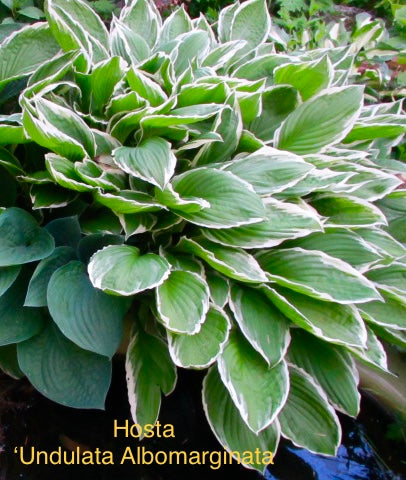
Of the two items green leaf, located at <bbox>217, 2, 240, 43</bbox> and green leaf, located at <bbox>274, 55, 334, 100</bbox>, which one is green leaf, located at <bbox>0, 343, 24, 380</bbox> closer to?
green leaf, located at <bbox>274, 55, 334, 100</bbox>

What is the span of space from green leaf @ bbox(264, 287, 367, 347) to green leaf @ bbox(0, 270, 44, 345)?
564 millimetres

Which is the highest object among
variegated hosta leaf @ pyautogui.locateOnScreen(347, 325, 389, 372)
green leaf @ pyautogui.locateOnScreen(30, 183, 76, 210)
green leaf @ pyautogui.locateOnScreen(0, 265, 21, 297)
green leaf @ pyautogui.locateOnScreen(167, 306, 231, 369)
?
green leaf @ pyautogui.locateOnScreen(30, 183, 76, 210)

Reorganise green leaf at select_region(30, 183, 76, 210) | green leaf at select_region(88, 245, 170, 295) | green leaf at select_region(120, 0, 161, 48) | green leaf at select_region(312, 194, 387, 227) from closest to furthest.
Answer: green leaf at select_region(88, 245, 170, 295)
green leaf at select_region(30, 183, 76, 210)
green leaf at select_region(312, 194, 387, 227)
green leaf at select_region(120, 0, 161, 48)

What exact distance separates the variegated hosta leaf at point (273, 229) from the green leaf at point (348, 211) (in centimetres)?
20

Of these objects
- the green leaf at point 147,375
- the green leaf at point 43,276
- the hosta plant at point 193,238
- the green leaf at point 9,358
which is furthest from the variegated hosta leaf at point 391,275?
the green leaf at point 9,358

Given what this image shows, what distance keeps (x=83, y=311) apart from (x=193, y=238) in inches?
14.0

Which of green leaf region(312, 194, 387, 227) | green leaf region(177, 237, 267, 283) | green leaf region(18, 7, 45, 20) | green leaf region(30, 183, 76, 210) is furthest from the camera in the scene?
green leaf region(18, 7, 45, 20)

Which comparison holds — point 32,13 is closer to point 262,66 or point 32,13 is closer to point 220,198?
point 262,66

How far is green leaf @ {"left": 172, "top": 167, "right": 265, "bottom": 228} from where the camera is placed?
121 centimetres

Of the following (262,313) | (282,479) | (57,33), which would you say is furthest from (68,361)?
(57,33)

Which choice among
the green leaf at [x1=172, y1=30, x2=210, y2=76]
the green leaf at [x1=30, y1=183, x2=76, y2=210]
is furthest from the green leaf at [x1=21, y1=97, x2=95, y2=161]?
the green leaf at [x1=172, y1=30, x2=210, y2=76]

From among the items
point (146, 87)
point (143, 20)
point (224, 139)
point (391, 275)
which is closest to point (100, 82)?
point (146, 87)

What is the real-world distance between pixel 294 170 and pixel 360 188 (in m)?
0.33

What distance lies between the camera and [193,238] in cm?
139
